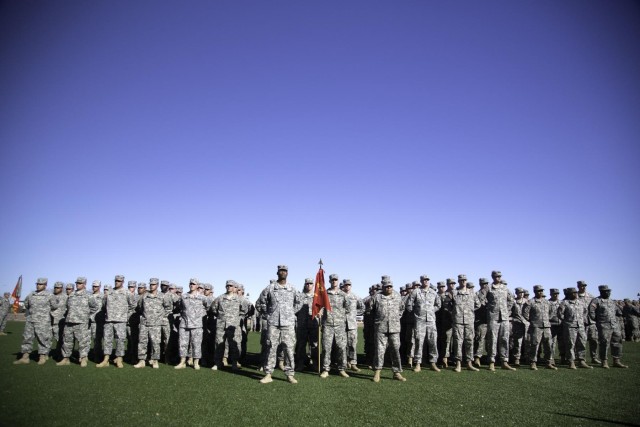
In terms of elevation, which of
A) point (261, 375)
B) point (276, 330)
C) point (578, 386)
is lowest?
point (261, 375)

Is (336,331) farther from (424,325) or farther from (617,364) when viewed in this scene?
(617,364)

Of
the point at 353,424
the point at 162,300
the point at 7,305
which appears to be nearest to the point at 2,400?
the point at 162,300

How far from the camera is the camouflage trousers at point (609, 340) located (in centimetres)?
1223

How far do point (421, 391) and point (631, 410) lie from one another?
151 inches

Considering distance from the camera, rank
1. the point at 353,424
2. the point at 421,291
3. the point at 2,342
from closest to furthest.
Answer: the point at 353,424
the point at 421,291
the point at 2,342

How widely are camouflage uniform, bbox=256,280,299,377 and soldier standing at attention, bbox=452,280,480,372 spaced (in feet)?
17.3

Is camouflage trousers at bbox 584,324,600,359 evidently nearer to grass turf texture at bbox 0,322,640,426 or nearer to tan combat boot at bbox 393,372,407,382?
grass turf texture at bbox 0,322,640,426

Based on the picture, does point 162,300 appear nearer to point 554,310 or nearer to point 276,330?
point 276,330

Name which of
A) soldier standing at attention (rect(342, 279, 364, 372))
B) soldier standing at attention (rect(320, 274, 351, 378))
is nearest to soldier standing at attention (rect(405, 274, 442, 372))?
soldier standing at attention (rect(342, 279, 364, 372))

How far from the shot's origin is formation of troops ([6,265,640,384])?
10.1 meters

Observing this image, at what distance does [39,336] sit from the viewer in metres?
11.1

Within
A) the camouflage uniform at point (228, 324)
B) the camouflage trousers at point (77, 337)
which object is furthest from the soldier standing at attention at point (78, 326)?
the camouflage uniform at point (228, 324)

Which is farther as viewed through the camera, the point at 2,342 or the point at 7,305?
the point at 7,305

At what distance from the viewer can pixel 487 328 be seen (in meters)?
11.9
